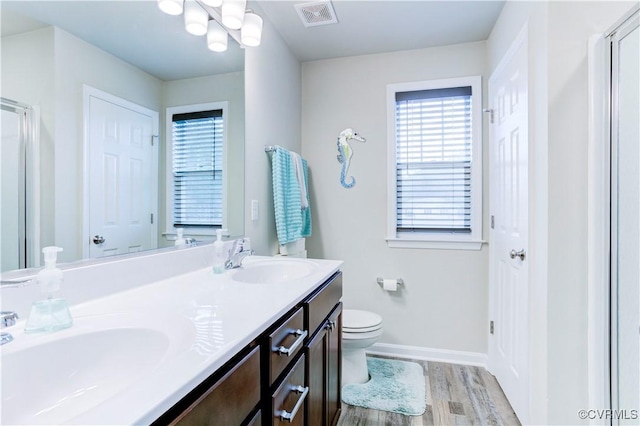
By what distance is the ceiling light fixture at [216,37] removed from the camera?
4.99 feet

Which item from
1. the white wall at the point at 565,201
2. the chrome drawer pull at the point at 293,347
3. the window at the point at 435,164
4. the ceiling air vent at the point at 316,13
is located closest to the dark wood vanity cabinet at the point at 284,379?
the chrome drawer pull at the point at 293,347

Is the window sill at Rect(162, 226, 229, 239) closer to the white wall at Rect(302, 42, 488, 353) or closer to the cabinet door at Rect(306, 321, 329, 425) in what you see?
the cabinet door at Rect(306, 321, 329, 425)

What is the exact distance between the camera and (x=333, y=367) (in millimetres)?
1523

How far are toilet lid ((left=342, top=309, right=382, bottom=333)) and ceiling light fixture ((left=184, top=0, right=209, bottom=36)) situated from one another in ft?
5.72

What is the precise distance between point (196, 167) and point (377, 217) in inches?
60.0

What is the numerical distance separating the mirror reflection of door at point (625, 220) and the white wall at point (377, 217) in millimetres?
1109

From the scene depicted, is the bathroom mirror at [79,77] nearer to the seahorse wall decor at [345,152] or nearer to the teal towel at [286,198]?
the teal towel at [286,198]

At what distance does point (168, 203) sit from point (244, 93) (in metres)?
0.80

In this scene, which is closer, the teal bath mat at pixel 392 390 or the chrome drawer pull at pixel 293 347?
the chrome drawer pull at pixel 293 347

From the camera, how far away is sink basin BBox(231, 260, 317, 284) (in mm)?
1544

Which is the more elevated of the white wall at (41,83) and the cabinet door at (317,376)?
the white wall at (41,83)

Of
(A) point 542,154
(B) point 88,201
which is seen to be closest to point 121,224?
(B) point 88,201

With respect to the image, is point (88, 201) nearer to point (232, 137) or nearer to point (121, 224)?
point (121, 224)

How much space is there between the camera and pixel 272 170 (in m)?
2.09
